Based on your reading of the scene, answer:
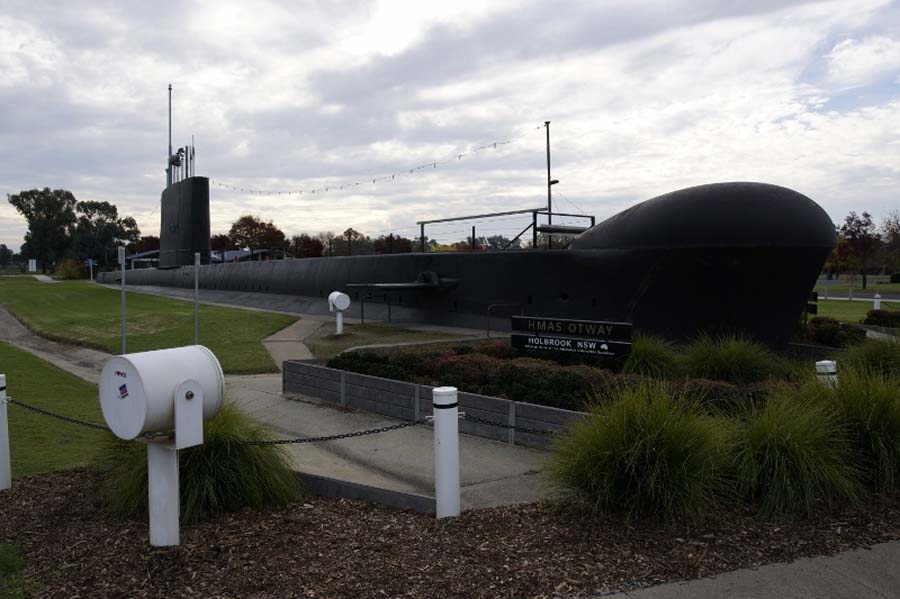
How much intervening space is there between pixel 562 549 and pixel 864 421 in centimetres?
286

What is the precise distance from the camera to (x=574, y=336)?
10.3 meters

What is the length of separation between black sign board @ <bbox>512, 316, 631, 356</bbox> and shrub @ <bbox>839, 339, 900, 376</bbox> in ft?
9.09

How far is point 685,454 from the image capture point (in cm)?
488

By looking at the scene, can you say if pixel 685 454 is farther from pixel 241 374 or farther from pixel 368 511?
pixel 241 374

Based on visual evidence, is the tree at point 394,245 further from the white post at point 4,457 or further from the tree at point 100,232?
the tree at point 100,232

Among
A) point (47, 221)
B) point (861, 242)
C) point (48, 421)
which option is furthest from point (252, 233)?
point (48, 421)

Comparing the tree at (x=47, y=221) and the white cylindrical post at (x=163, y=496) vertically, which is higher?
the tree at (x=47, y=221)

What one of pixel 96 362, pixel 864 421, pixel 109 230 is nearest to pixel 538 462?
pixel 864 421

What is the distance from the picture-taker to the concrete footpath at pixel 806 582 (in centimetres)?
383

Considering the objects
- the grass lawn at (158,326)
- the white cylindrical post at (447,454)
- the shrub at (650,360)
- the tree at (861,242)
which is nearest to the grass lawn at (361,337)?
the grass lawn at (158,326)

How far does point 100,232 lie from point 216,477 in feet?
398

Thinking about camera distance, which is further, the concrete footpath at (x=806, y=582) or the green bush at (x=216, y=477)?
the green bush at (x=216, y=477)

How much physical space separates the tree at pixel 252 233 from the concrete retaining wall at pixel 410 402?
88164mm

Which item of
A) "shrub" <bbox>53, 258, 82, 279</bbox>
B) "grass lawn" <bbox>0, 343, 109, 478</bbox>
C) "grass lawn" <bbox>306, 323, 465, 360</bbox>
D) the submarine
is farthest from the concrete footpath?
"shrub" <bbox>53, 258, 82, 279</bbox>
